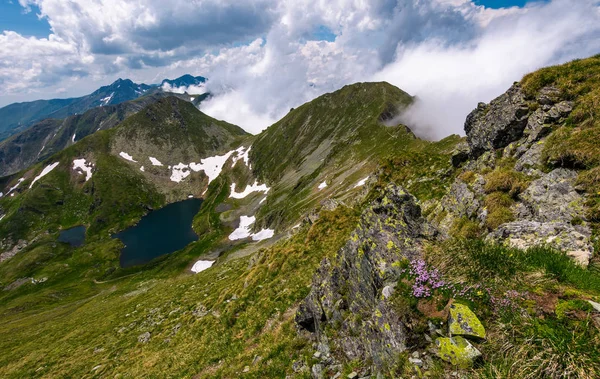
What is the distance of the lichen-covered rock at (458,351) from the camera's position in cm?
809

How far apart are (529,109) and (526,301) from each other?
712 inches

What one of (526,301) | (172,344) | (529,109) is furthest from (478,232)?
(172,344)

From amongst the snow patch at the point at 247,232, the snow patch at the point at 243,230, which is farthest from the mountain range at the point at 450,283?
the snow patch at the point at 243,230

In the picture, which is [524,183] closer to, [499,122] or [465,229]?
[465,229]

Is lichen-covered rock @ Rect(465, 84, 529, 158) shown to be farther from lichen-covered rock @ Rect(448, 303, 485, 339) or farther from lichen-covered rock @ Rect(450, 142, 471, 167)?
lichen-covered rock @ Rect(448, 303, 485, 339)

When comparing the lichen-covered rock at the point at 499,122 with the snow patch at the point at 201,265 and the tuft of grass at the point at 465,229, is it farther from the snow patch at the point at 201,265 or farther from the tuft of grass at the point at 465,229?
the snow patch at the point at 201,265

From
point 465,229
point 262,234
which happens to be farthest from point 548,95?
point 262,234

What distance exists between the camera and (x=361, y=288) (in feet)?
48.0

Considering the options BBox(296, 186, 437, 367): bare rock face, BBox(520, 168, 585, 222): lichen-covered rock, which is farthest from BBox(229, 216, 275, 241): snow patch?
BBox(520, 168, 585, 222): lichen-covered rock

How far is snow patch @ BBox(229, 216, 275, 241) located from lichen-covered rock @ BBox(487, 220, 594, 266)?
113775 millimetres

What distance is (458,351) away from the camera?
27.6 feet

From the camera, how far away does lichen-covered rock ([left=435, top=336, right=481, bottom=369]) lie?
8.09 m

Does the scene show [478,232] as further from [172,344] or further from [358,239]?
[172,344]

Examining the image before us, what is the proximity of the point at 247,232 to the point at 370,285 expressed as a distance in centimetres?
14838
